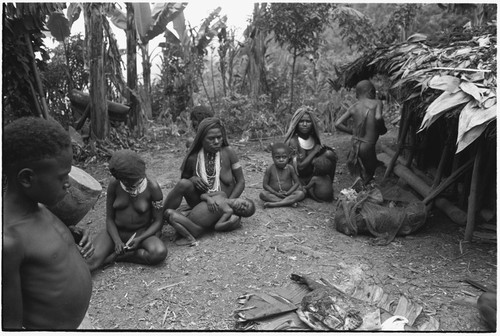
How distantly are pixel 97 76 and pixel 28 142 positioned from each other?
6.94 m

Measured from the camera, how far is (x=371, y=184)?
288 inches

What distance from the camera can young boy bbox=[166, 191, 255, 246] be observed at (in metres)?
5.08

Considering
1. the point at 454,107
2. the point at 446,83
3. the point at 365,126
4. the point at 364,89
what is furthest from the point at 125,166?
the point at 364,89

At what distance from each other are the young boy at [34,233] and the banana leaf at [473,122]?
3.61 m

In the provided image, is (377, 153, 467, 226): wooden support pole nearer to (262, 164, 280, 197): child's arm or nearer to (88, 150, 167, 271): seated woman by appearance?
(262, 164, 280, 197): child's arm

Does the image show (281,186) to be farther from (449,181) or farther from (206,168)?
(449,181)

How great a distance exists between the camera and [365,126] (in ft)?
23.5

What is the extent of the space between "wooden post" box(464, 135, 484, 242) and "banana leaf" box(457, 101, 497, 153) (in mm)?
743

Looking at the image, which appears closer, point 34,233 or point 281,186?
point 34,233

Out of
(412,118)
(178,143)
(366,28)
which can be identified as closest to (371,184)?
(412,118)

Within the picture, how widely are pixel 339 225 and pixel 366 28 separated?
741cm

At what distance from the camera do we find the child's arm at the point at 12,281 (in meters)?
1.92

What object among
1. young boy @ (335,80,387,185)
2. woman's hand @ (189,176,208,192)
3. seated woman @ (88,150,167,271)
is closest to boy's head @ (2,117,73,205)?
seated woman @ (88,150,167,271)

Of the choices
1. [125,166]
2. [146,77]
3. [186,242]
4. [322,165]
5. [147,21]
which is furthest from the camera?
[146,77]
